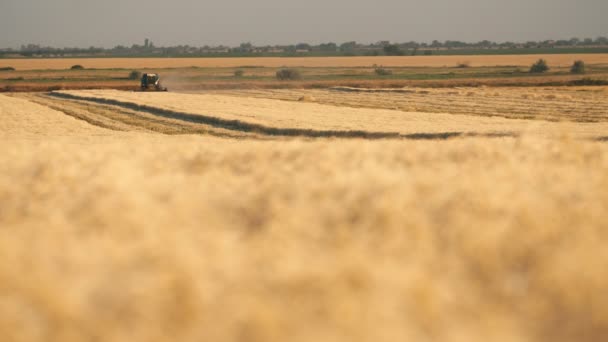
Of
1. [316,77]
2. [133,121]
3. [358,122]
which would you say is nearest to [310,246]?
[358,122]

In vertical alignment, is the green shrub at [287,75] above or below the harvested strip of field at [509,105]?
below

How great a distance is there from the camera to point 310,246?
5.18m

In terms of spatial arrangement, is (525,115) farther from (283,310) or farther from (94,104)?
(283,310)

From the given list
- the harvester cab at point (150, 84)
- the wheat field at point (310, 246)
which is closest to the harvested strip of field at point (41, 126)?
the wheat field at point (310, 246)

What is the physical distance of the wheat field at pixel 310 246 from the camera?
4.14m

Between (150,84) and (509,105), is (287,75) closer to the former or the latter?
(150,84)

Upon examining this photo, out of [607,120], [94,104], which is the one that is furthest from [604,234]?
[94,104]

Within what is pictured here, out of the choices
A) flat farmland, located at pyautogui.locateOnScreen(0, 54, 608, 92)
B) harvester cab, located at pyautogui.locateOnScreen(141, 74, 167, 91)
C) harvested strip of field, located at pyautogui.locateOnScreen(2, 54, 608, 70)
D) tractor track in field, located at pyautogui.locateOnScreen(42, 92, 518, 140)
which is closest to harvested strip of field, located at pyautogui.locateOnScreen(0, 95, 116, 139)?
tractor track in field, located at pyautogui.locateOnScreen(42, 92, 518, 140)

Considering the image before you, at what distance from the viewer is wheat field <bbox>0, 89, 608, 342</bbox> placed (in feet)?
13.6

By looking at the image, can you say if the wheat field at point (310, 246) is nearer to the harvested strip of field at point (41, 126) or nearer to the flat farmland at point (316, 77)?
the harvested strip of field at point (41, 126)

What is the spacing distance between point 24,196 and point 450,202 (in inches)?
157

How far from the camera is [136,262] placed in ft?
16.0

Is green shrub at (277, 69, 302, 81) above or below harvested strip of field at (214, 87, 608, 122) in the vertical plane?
below

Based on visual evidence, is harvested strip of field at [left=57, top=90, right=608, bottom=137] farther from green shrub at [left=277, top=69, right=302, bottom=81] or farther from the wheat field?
green shrub at [left=277, top=69, right=302, bottom=81]
